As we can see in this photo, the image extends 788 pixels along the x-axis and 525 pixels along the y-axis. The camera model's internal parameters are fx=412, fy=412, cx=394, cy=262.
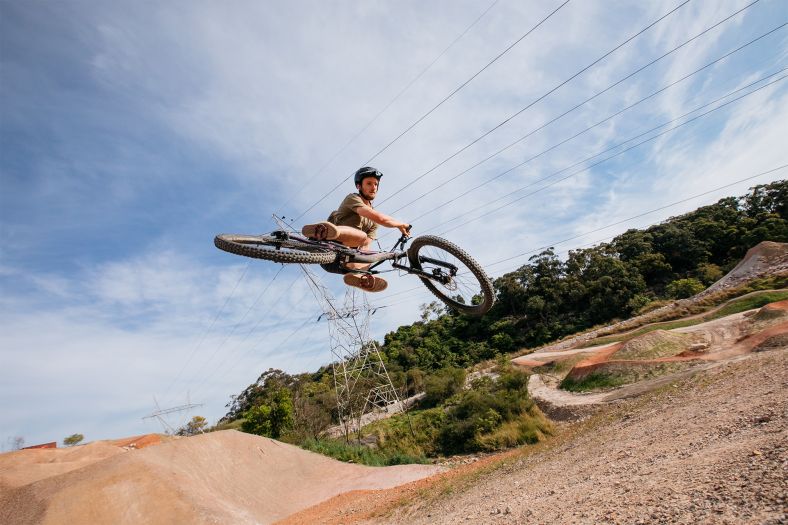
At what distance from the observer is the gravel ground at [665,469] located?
4.18 meters

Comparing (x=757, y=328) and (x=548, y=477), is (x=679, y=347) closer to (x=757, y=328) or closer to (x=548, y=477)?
(x=757, y=328)

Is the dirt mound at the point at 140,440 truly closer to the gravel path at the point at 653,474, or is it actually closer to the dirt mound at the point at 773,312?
the gravel path at the point at 653,474

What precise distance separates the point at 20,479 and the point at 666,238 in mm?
57341

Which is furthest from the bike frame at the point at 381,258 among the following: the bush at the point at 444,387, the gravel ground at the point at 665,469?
the bush at the point at 444,387

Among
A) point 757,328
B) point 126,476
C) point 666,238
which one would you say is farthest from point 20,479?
point 666,238

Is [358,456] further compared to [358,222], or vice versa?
[358,456]

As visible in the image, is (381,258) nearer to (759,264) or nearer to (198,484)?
(198,484)

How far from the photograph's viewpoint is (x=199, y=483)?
1512 centimetres

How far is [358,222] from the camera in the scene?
6.45 m

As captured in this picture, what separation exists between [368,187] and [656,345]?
23255mm

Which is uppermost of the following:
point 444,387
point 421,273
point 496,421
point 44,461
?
point 44,461

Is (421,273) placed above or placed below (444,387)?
above

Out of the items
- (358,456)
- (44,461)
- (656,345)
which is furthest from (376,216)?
(44,461)

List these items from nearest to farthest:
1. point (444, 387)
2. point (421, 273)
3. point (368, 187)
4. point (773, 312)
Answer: point (368, 187)
point (421, 273)
point (773, 312)
point (444, 387)
